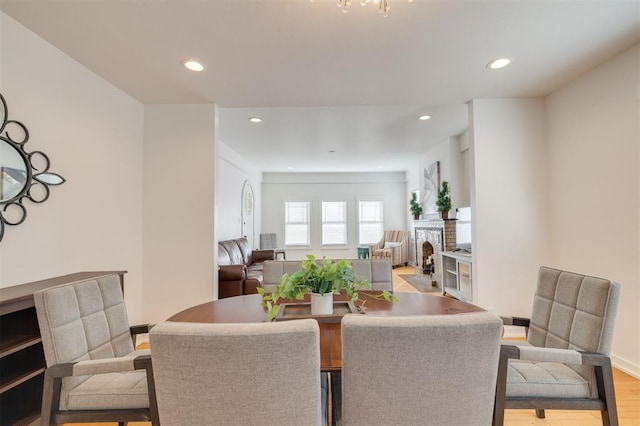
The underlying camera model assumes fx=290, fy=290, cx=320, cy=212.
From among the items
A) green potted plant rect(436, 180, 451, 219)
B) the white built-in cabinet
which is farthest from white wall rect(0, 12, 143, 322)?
green potted plant rect(436, 180, 451, 219)

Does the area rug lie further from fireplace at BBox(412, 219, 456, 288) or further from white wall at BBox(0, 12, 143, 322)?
white wall at BBox(0, 12, 143, 322)

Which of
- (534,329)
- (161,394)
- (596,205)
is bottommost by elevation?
(534,329)

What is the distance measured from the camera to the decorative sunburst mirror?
1693mm

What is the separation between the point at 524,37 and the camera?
6.36 ft

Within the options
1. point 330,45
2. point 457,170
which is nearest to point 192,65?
point 330,45

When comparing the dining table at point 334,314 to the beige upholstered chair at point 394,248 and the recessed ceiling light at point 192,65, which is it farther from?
the beige upholstered chair at point 394,248

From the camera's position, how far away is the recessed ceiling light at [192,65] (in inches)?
86.6

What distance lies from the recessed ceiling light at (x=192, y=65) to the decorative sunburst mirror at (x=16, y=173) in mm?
1091

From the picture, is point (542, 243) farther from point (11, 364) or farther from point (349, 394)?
point (11, 364)

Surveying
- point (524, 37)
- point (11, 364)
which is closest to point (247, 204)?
point (11, 364)

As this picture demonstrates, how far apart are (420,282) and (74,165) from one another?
17.8ft

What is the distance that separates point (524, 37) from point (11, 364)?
3.78m

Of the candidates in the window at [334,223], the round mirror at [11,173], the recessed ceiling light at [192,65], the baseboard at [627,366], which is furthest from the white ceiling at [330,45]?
the window at [334,223]

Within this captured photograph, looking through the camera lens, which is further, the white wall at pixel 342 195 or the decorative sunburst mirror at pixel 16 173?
the white wall at pixel 342 195
